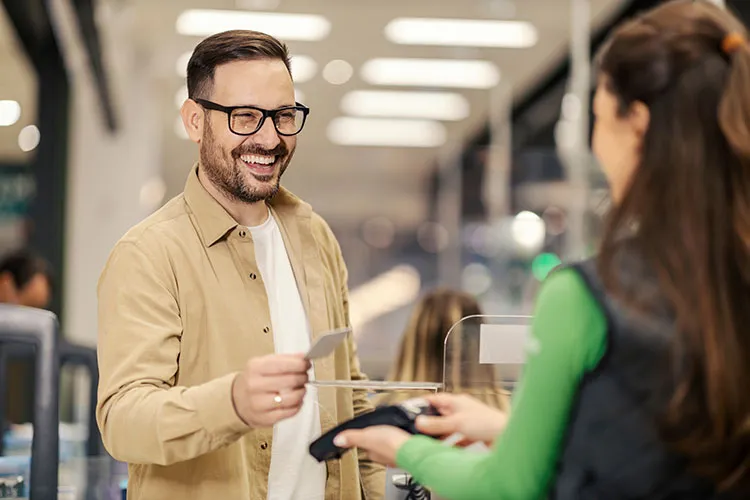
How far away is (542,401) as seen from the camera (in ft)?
3.79

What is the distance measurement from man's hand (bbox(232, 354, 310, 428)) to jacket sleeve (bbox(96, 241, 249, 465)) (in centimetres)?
5

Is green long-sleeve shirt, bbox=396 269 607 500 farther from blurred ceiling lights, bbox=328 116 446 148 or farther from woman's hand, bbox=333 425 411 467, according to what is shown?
blurred ceiling lights, bbox=328 116 446 148

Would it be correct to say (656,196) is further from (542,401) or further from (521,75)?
(521,75)

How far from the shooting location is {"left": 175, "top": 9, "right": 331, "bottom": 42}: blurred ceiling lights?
24.3 ft

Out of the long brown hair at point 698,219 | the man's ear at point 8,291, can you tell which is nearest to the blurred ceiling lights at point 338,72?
the man's ear at point 8,291

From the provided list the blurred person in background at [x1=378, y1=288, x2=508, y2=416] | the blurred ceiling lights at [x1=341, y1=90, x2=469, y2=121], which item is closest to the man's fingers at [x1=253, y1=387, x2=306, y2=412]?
the blurred person in background at [x1=378, y1=288, x2=508, y2=416]

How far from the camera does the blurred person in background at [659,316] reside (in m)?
1.11

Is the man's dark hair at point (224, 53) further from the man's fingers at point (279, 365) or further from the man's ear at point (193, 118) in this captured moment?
the man's fingers at point (279, 365)

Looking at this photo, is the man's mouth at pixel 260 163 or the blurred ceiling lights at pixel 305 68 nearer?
the man's mouth at pixel 260 163

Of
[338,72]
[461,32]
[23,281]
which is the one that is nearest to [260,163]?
[23,281]

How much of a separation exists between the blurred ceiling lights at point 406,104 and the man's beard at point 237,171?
832 centimetres

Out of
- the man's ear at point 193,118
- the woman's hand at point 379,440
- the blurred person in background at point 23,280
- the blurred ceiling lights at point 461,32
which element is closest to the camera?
the woman's hand at point 379,440

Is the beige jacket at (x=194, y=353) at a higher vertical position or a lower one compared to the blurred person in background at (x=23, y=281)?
lower

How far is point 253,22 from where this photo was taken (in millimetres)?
7504
